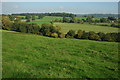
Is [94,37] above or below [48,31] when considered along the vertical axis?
below

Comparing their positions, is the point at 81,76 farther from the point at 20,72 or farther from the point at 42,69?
the point at 20,72

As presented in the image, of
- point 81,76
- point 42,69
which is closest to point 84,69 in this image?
point 81,76

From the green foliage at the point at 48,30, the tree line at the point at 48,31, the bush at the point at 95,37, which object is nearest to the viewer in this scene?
the bush at the point at 95,37

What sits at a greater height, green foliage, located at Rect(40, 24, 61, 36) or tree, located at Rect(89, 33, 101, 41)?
green foliage, located at Rect(40, 24, 61, 36)

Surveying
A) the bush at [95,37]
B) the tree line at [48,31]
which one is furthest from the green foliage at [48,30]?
the bush at [95,37]

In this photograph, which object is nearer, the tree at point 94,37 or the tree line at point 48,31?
the tree at point 94,37

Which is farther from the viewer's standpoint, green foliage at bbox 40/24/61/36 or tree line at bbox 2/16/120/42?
green foliage at bbox 40/24/61/36

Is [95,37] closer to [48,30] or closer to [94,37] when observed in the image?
[94,37]

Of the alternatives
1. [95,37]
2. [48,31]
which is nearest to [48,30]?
[48,31]

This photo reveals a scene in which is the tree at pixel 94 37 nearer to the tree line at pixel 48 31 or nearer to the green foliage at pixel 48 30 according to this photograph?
the tree line at pixel 48 31

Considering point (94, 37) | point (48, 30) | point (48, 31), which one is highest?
point (48, 30)

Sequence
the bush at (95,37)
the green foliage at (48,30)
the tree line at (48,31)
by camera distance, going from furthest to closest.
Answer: the green foliage at (48,30) < the tree line at (48,31) < the bush at (95,37)

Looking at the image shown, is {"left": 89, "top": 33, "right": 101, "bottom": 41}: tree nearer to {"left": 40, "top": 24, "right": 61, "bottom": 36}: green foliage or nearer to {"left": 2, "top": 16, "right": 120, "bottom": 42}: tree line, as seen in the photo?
{"left": 2, "top": 16, "right": 120, "bottom": 42}: tree line

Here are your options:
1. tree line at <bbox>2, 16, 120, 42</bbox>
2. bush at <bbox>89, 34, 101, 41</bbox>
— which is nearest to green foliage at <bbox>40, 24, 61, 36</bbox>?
tree line at <bbox>2, 16, 120, 42</bbox>
